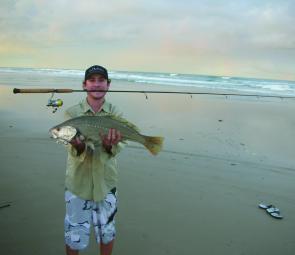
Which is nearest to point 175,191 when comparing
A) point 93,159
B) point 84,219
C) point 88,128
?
point 84,219

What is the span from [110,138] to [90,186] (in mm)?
502

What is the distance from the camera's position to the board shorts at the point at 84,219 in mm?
3545

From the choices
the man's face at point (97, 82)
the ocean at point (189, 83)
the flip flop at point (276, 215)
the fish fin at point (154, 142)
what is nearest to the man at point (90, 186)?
the man's face at point (97, 82)

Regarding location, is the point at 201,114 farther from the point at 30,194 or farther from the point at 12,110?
the point at 30,194

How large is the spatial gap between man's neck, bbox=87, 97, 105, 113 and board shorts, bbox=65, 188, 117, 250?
2.75ft

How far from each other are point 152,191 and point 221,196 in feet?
4.00

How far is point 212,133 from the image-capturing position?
37.8ft

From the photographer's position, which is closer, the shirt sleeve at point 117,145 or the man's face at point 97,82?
the shirt sleeve at point 117,145

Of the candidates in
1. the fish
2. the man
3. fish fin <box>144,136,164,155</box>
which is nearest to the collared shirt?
the man

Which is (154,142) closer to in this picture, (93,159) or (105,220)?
(93,159)

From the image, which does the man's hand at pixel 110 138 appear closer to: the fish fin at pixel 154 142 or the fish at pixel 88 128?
the fish at pixel 88 128

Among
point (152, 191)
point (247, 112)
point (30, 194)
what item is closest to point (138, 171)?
point (152, 191)

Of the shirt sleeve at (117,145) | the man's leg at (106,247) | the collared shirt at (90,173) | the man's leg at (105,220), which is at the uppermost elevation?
the shirt sleeve at (117,145)

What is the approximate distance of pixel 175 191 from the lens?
661 centimetres
